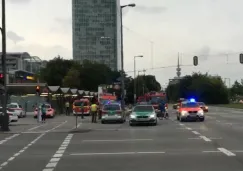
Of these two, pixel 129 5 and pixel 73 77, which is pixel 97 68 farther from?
pixel 129 5

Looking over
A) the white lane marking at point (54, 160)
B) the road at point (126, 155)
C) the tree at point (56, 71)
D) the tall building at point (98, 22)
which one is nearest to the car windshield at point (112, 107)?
the road at point (126, 155)

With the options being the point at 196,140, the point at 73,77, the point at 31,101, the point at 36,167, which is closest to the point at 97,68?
the point at 73,77

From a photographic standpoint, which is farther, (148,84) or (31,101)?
(148,84)

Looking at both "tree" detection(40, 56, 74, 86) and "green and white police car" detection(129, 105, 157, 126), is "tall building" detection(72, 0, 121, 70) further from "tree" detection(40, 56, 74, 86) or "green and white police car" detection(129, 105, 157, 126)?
"tree" detection(40, 56, 74, 86)

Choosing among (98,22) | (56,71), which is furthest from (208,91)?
Answer: (98,22)

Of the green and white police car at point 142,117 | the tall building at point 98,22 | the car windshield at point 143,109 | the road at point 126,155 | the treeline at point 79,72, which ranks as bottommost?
the road at point 126,155

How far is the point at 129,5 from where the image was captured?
5362 centimetres

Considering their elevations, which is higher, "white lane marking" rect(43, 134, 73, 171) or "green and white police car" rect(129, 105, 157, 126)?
"green and white police car" rect(129, 105, 157, 126)

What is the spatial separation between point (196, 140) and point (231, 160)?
666 cm

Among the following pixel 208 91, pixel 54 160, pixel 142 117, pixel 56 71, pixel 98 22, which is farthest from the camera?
pixel 208 91

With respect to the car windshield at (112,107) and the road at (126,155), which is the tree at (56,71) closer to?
the car windshield at (112,107)

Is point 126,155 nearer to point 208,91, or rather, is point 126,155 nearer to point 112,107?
point 112,107

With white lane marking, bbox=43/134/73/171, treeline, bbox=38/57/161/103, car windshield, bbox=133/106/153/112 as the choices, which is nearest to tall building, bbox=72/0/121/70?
car windshield, bbox=133/106/153/112

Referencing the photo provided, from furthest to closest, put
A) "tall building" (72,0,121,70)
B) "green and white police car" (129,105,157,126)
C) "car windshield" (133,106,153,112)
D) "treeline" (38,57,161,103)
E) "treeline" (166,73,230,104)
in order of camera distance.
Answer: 1. "treeline" (166,73,230,104)
2. "treeline" (38,57,161,103)
3. "tall building" (72,0,121,70)
4. "car windshield" (133,106,153,112)
5. "green and white police car" (129,105,157,126)
